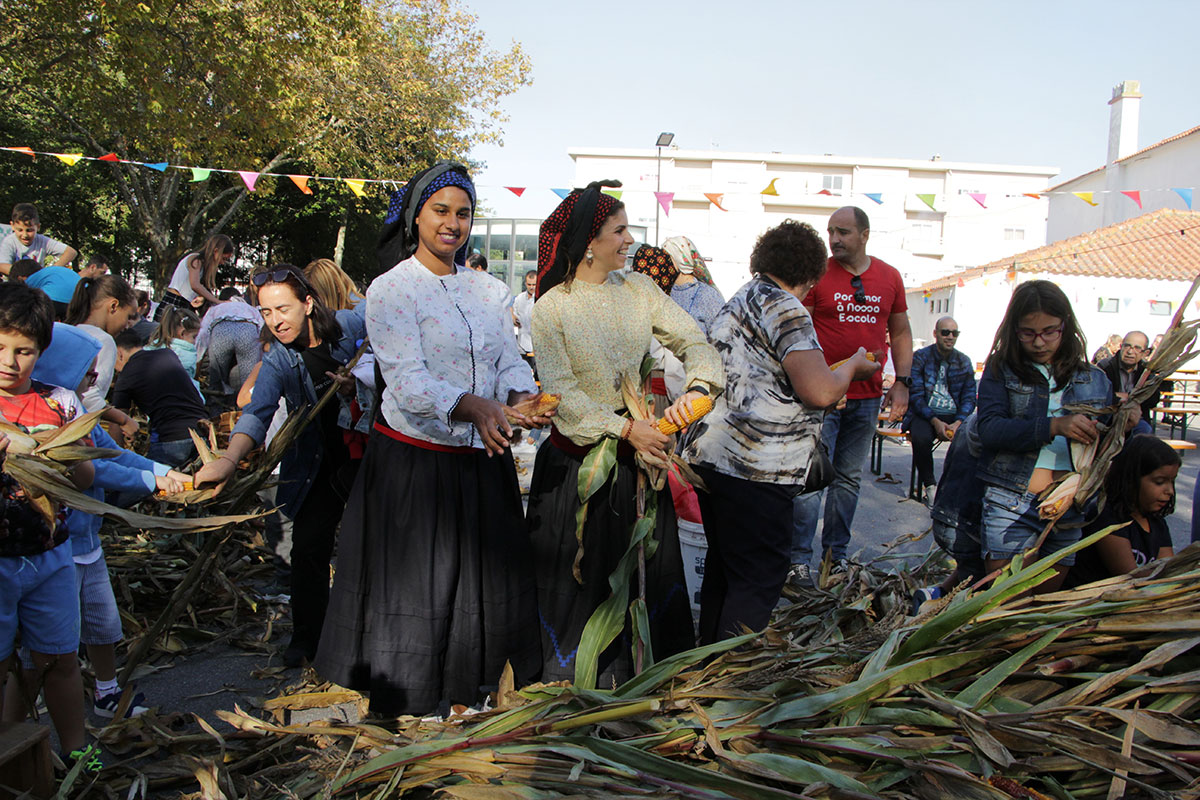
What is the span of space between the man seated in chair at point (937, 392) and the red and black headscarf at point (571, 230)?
5196 millimetres

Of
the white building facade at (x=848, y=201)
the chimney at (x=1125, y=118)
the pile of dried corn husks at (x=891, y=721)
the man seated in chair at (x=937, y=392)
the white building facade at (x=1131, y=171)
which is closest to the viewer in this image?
the pile of dried corn husks at (x=891, y=721)

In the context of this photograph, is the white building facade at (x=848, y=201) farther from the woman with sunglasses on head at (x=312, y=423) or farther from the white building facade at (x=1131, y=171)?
the woman with sunglasses on head at (x=312, y=423)

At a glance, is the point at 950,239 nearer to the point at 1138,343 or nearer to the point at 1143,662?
the point at 1138,343

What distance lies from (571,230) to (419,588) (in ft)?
4.50

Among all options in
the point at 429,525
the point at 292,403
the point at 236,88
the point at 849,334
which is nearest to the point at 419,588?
the point at 429,525

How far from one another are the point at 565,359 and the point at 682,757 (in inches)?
64.2

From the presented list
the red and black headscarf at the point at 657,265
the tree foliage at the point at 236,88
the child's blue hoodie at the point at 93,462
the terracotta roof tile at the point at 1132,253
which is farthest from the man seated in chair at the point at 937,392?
the terracotta roof tile at the point at 1132,253

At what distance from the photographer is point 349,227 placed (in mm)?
34031

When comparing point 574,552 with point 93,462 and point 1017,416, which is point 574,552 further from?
point 1017,416

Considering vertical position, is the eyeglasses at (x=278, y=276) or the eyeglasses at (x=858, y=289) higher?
the eyeglasses at (x=858, y=289)

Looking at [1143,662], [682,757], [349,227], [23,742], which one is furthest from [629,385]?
[349,227]

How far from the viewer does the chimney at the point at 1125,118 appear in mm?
31953

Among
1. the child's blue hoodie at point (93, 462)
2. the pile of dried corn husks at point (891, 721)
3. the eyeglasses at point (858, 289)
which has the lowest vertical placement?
the pile of dried corn husks at point (891, 721)

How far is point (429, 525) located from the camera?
2799 mm
